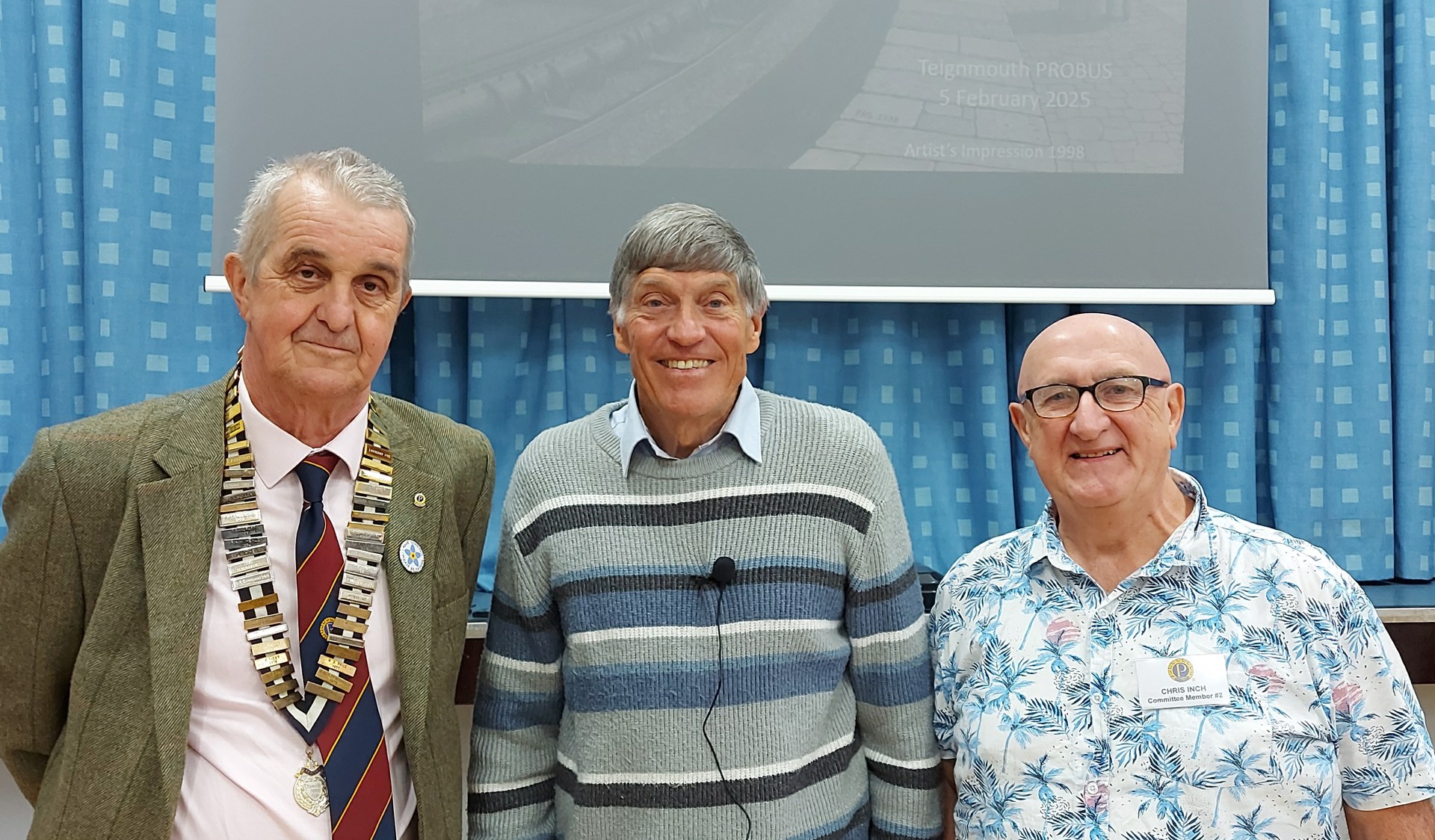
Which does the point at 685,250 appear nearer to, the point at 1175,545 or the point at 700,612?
the point at 700,612

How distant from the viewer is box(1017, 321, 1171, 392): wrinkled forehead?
1495 mm

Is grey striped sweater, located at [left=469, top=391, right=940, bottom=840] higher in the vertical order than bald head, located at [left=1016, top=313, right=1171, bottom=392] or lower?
lower

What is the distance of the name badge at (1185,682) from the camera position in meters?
1.39

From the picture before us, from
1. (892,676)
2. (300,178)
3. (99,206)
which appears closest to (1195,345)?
(892,676)

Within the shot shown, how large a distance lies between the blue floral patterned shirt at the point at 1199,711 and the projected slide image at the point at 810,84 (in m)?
1.29

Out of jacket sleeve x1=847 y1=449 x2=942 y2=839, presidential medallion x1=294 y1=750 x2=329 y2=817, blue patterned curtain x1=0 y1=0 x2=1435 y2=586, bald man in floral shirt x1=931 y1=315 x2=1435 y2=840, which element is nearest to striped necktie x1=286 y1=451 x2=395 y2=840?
presidential medallion x1=294 y1=750 x2=329 y2=817

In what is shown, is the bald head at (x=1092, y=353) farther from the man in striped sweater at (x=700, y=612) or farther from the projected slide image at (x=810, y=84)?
the projected slide image at (x=810, y=84)

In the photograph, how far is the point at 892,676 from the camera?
149 centimetres

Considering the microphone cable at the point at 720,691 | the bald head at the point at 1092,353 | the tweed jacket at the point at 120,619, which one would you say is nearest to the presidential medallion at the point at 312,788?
the tweed jacket at the point at 120,619

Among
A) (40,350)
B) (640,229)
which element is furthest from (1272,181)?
(40,350)

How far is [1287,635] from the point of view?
142 centimetres

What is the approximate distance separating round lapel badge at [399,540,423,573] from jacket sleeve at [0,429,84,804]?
1.31ft

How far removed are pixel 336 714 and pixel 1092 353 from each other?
3.98ft

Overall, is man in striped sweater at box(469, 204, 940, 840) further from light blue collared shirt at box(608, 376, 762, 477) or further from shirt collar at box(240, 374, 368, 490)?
shirt collar at box(240, 374, 368, 490)
